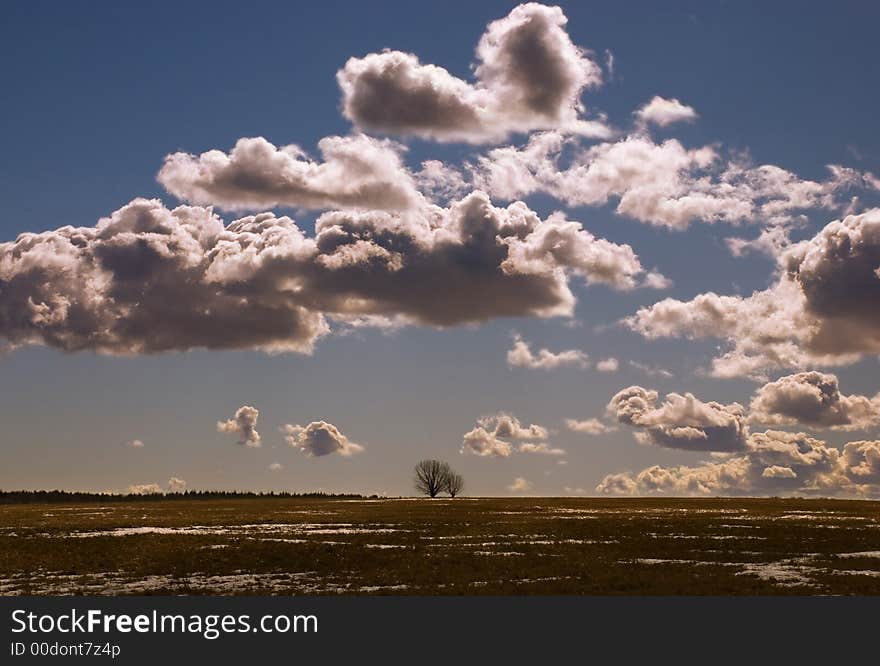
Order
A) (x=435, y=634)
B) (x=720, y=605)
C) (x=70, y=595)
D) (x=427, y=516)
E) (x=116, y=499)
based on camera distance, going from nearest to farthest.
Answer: (x=435, y=634)
(x=720, y=605)
(x=70, y=595)
(x=427, y=516)
(x=116, y=499)

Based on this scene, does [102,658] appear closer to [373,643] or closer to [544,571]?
[373,643]

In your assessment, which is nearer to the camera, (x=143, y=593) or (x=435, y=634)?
(x=435, y=634)

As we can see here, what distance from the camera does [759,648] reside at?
26625 mm

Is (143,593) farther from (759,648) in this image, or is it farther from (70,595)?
(759,648)

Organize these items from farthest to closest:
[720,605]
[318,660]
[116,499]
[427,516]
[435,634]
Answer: [116,499]
[427,516]
[720,605]
[435,634]
[318,660]

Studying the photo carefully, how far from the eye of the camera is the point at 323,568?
42.9 meters

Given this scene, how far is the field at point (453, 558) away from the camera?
36.9 m

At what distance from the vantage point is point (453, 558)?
149ft

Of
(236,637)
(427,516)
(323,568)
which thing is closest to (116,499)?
(427,516)

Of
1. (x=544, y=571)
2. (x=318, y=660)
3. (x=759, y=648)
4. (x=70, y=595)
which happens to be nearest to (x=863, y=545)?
(x=544, y=571)

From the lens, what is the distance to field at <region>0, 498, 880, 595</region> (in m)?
36.9

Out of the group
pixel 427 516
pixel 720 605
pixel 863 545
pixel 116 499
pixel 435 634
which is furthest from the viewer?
pixel 116 499

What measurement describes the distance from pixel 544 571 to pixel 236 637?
16215 millimetres

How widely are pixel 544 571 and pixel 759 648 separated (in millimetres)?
14389
